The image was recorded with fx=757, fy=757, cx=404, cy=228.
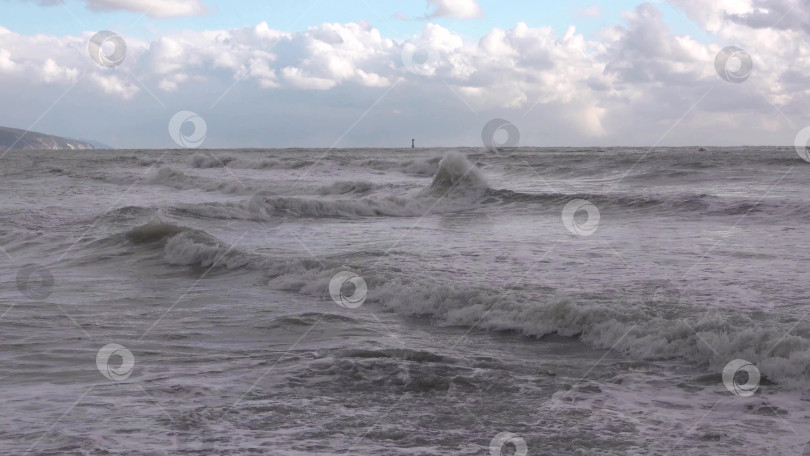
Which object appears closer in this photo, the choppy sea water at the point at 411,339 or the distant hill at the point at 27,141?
the choppy sea water at the point at 411,339

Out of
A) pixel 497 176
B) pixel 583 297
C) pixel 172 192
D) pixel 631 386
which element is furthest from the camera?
pixel 497 176

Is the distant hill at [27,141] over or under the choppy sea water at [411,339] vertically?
over

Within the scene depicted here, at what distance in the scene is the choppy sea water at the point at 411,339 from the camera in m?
4.46

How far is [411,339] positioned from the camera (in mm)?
6820

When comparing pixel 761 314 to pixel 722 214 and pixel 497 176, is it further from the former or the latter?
pixel 497 176

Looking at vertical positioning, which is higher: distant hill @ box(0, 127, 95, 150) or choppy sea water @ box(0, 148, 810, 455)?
distant hill @ box(0, 127, 95, 150)

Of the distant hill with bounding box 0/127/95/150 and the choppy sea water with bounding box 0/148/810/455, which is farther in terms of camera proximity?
the distant hill with bounding box 0/127/95/150

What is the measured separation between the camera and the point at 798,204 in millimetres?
16406

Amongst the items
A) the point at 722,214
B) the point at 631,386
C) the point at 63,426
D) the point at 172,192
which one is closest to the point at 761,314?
the point at 631,386

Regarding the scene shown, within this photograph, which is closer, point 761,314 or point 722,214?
point 761,314

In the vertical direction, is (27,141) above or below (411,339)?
above

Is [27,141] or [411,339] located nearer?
[411,339]

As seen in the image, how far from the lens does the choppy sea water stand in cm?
446

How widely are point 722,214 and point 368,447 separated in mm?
14243
